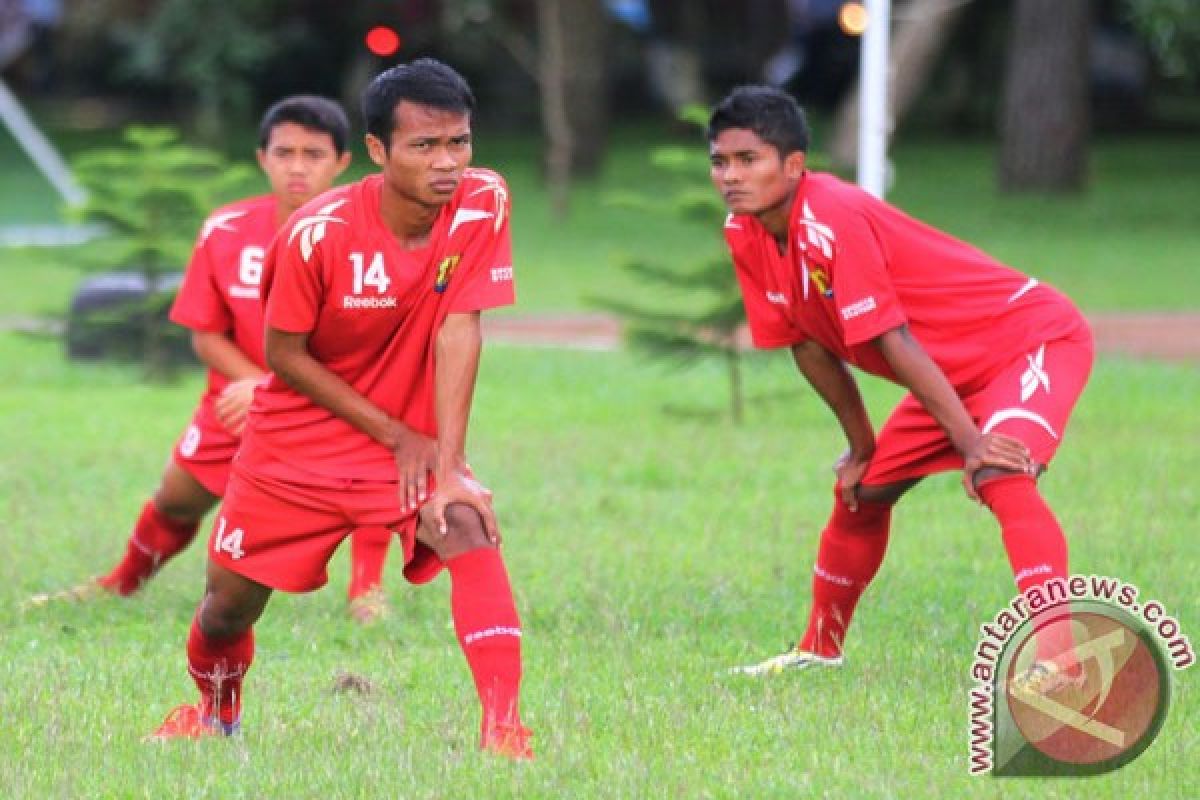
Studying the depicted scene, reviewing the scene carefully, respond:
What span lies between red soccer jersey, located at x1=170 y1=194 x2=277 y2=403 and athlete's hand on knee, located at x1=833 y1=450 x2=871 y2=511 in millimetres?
2362

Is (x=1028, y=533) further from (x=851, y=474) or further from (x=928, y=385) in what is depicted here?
(x=851, y=474)

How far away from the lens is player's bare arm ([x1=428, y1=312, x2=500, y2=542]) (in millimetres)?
6062

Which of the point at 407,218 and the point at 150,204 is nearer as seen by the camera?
the point at 407,218

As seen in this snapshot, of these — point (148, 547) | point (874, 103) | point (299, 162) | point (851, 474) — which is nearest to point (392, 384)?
point (851, 474)

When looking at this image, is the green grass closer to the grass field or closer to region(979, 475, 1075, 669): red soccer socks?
the grass field

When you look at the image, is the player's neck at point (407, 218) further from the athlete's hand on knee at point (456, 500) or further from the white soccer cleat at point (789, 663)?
the white soccer cleat at point (789, 663)

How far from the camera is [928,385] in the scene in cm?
704

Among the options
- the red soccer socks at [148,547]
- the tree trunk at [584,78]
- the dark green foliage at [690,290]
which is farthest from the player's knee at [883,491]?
the tree trunk at [584,78]

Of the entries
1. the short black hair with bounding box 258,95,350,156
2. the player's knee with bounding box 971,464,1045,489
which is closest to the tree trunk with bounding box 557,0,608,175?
the short black hair with bounding box 258,95,350,156

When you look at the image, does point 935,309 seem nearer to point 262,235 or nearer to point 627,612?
point 627,612

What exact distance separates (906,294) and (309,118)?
8.74 ft

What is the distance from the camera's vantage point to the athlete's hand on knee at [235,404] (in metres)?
8.00

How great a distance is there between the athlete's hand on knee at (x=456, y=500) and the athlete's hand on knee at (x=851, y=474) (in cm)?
184

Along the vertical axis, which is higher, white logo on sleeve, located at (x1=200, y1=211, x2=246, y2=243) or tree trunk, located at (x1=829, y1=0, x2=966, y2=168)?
white logo on sleeve, located at (x1=200, y1=211, x2=246, y2=243)
